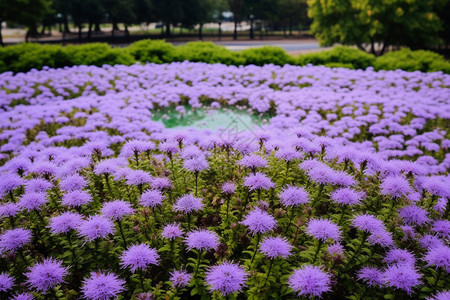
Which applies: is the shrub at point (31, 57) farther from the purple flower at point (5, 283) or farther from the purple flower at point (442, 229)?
the purple flower at point (442, 229)

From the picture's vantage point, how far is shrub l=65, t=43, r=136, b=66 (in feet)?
49.8

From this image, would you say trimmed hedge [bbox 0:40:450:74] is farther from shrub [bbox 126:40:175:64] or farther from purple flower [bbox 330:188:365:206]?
purple flower [bbox 330:188:365:206]

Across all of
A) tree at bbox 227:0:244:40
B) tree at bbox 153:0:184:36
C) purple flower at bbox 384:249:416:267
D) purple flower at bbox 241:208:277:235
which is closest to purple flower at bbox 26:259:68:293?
purple flower at bbox 241:208:277:235

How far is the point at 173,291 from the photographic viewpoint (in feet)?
7.06

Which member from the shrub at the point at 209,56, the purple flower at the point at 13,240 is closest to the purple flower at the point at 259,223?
the purple flower at the point at 13,240

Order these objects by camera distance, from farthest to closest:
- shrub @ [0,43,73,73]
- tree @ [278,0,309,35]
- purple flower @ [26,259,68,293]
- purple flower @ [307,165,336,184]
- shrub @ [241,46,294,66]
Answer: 1. tree @ [278,0,309,35]
2. shrub @ [241,46,294,66]
3. shrub @ [0,43,73,73]
4. purple flower @ [307,165,336,184]
5. purple flower @ [26,259,68,293]

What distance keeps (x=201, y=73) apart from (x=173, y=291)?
11.9 metres

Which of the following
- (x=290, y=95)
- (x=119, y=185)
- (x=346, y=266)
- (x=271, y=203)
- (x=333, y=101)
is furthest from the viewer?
(x=290, y=95)

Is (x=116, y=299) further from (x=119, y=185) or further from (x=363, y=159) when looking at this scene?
(x=363, y=159)

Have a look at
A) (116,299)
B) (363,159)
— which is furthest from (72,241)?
(363,159)

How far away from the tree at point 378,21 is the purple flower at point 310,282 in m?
22.2

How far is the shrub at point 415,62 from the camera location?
561 inches

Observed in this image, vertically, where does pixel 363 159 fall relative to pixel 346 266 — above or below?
above

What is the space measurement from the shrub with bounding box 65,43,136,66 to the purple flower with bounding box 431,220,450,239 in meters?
15.7
